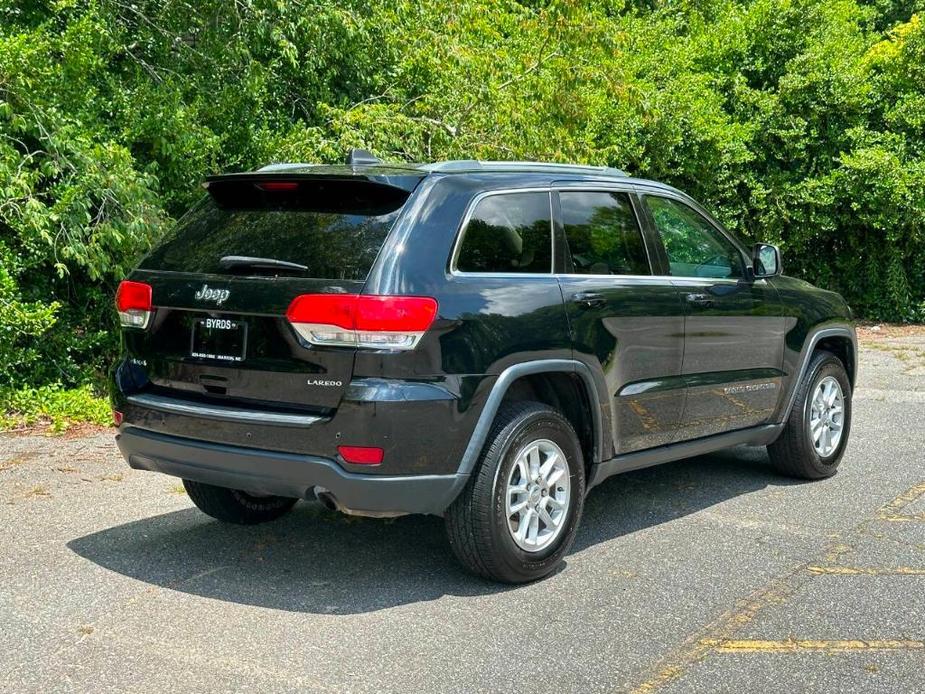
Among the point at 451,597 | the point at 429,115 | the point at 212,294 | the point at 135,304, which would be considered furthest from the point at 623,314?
the point at 429,115

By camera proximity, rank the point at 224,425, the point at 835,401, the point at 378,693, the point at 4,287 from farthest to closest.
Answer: the point at 4,287, the point at 835,401, the point at 224,425, the point at 378,693

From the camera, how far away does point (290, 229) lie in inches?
190

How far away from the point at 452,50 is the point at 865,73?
25.7 ft

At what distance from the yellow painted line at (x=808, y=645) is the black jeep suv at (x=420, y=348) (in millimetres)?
985

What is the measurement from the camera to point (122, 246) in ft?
27.7

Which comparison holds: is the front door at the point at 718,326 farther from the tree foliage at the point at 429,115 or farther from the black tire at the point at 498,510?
the tree foliage at the point at 429,115

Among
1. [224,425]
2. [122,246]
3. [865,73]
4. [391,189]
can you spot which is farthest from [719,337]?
[865,73]

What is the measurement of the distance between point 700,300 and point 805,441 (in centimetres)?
145

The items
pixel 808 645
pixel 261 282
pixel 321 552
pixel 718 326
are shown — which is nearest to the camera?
pixel 808 645

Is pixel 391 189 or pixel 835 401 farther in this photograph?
pixel 835 401

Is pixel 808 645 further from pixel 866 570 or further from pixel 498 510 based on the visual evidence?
pixel 498 510

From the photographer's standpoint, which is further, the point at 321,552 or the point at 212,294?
the point at 321,552

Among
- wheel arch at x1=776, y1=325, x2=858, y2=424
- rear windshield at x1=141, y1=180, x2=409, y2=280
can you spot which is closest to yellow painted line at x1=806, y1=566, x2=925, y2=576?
wheel arch at x1=776, y1=325, x2=858, y2=424

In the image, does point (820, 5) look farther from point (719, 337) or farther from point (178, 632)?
point (178, 632)
